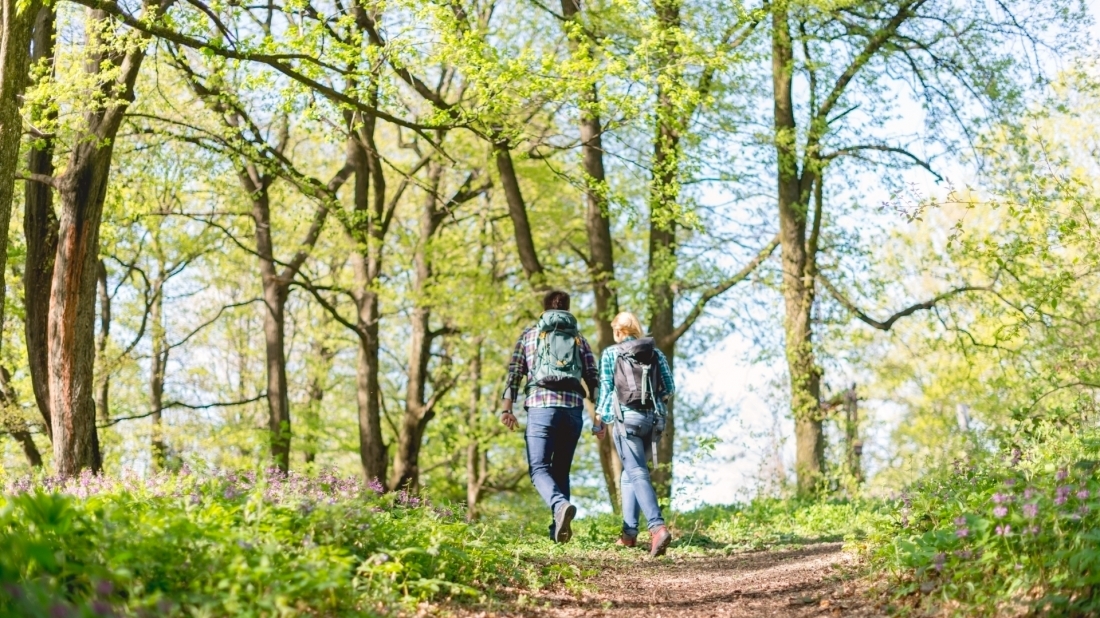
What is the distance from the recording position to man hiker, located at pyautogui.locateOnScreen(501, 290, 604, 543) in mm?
9258

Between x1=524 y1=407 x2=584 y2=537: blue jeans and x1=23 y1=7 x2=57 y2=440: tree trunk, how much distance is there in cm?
600

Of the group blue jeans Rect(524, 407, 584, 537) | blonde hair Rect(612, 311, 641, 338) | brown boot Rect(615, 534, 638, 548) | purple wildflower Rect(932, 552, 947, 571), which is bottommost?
brown boot Rect(615, 534, 638, 548)

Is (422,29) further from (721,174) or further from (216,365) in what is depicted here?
(216,365)

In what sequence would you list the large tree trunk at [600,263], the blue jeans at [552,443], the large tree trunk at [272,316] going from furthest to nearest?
the large tree trunk at [272,316] < the large tree trunk at [600,263] < the blue jeans at [552,443]

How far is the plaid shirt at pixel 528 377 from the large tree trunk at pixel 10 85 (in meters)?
4.26

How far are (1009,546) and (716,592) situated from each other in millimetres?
2510

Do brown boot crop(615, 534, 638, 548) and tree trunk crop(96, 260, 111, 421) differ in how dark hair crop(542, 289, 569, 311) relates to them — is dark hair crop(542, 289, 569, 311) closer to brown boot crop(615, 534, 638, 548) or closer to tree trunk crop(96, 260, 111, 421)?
brown boot crop(615, 534, 638, 548)

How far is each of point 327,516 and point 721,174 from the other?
13.8 metres

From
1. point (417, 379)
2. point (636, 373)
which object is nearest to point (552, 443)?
point (636, 373)

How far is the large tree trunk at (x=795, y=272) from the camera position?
16.2 m

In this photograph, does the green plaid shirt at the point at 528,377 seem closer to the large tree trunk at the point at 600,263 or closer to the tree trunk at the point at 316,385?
the large tree trunk at the point at 600,263

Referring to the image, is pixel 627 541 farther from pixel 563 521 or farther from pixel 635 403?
pixel 635 403

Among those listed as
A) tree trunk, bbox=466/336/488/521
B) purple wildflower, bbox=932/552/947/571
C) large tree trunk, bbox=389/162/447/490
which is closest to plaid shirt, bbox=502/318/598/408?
purple wildflower, bbox=932/552/947/571

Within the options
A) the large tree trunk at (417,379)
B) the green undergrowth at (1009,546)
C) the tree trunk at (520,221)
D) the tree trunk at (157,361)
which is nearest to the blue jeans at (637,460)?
the green undergrowth at (1009,546)
